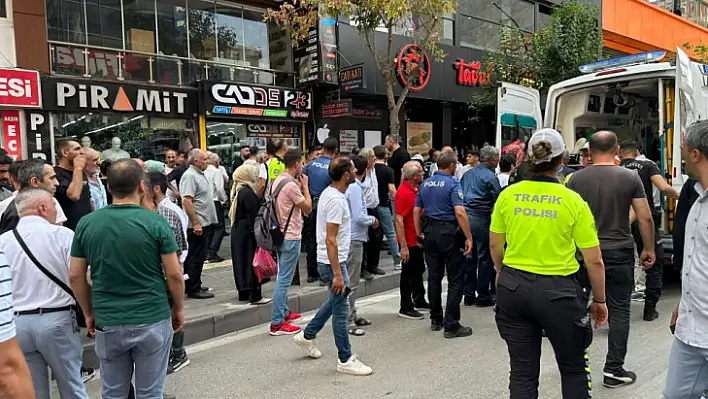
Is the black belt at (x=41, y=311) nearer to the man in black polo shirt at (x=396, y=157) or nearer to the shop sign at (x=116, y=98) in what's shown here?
the man in black polo shirt at (x=396, y=157)

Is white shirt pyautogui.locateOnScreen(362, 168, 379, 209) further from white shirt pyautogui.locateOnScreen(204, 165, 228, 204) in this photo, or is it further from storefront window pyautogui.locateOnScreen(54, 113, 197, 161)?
storefront window pyautogui.locateOnScreen(54, 113, 197, 161)

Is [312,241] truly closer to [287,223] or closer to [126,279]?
[287,223]

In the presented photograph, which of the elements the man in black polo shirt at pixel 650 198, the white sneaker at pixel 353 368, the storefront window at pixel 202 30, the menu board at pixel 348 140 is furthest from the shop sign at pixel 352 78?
the white sneaker at pixel 353 368

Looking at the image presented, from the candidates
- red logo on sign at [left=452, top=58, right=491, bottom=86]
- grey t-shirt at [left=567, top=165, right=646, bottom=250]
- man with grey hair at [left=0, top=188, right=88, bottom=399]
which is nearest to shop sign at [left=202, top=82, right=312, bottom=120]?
red logo on sign at [left=452, top=58, right=491, bottom=86]

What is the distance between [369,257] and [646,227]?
13.5 feet

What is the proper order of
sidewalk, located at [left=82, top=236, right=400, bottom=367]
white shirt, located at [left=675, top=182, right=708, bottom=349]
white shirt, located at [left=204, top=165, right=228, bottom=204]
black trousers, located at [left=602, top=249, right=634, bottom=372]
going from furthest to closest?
white shirt, located at [left=204, top=165, right=228, bottom=204] → sidewalk, located at [left=82, top=236, right=400, bottom=367] → black trousers, located at [left=602, top=249, right=634, bottom=372] → white shirt, located at [left=675, top=182, right=708, bottom=349]

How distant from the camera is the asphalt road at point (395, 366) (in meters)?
4.00

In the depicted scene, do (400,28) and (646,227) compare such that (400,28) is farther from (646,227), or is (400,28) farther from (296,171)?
(646,227)

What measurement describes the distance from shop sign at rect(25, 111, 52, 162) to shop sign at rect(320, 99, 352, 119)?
6.02m

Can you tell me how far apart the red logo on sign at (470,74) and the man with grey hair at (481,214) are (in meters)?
9.53

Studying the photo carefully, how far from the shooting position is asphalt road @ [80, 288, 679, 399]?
13.1ft

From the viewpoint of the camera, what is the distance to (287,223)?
17.3 ft

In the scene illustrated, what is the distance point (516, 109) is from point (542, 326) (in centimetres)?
666

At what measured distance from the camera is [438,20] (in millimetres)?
10930
